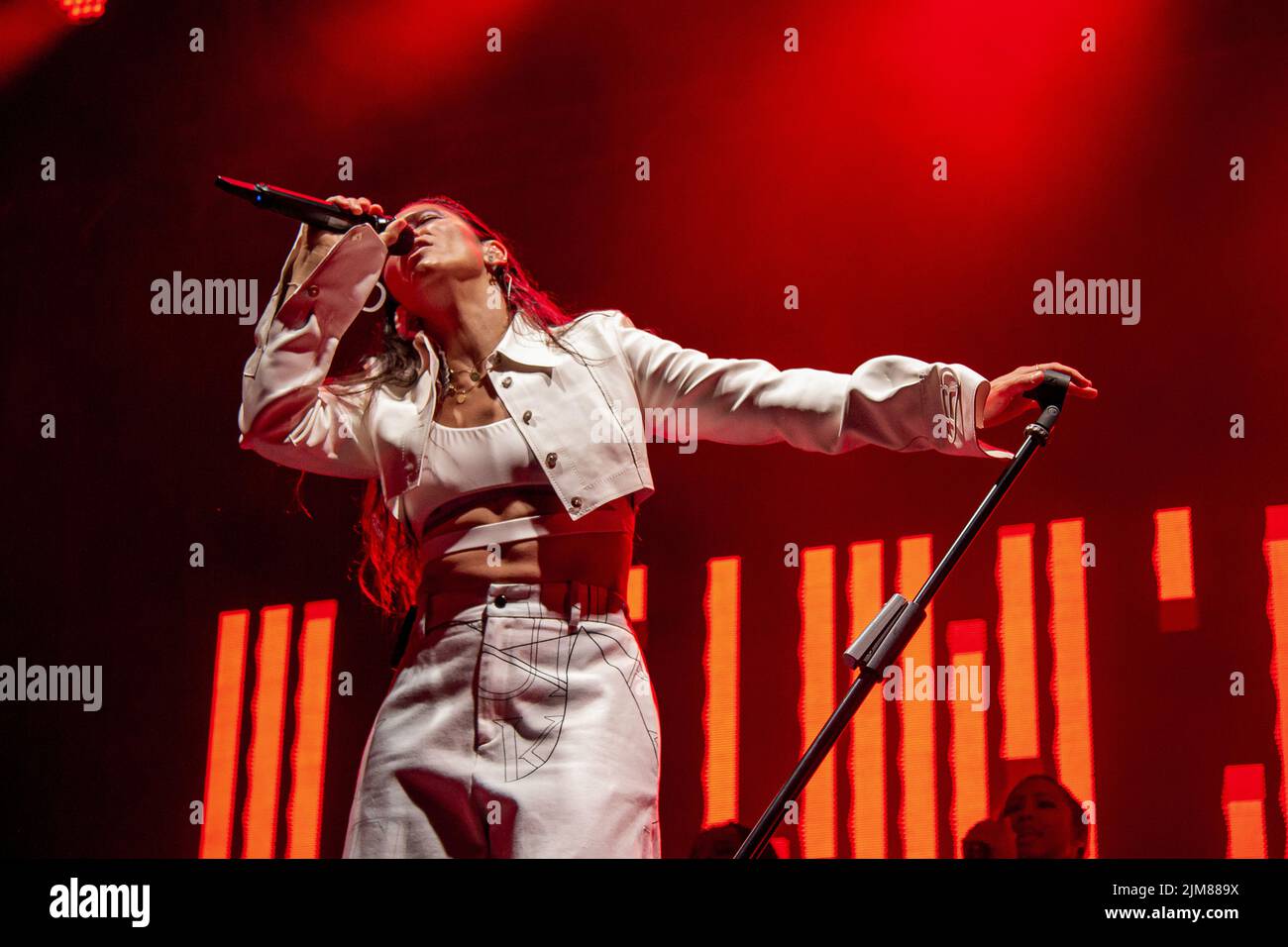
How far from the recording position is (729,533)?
129 inches

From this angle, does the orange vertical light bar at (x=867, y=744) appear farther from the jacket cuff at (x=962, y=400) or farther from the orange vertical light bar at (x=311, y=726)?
the orange vertical light bar at (x=311, y=726)

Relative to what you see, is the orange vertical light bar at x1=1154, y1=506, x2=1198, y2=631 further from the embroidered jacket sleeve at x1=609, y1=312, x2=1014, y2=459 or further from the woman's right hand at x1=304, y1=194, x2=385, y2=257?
the woman's right hand at x1=304, y1=194, x2=385, y2=257

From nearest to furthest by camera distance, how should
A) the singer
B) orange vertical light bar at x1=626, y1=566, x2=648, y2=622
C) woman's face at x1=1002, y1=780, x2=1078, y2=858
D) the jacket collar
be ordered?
the singer < the jacket collar < woman's face at x1=1002, y1=780, x2=1078, y2=858 < orange vertical light bar at x1=626, y1=566, x2=648, y2=622

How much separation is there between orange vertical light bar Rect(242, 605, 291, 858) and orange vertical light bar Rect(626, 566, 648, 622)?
78 cm

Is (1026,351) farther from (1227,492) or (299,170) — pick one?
(299,170)

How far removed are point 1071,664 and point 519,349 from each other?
1508 millimetres

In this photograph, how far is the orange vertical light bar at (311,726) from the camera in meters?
3.16

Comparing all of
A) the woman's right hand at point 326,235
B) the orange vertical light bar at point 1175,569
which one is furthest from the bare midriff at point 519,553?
the orange vertical light bar at point 1175,569

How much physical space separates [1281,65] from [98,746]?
297 cm

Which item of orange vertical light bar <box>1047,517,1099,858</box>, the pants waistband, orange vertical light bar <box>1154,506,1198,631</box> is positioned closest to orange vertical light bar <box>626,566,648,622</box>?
orange vertical light bar <box>1047,517,1099,858</box>

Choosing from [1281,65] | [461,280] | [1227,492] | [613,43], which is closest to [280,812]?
[461,280]

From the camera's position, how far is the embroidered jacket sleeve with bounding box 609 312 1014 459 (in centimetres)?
220

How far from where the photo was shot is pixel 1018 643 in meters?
3.17

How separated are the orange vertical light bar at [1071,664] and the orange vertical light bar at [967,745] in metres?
0.15
